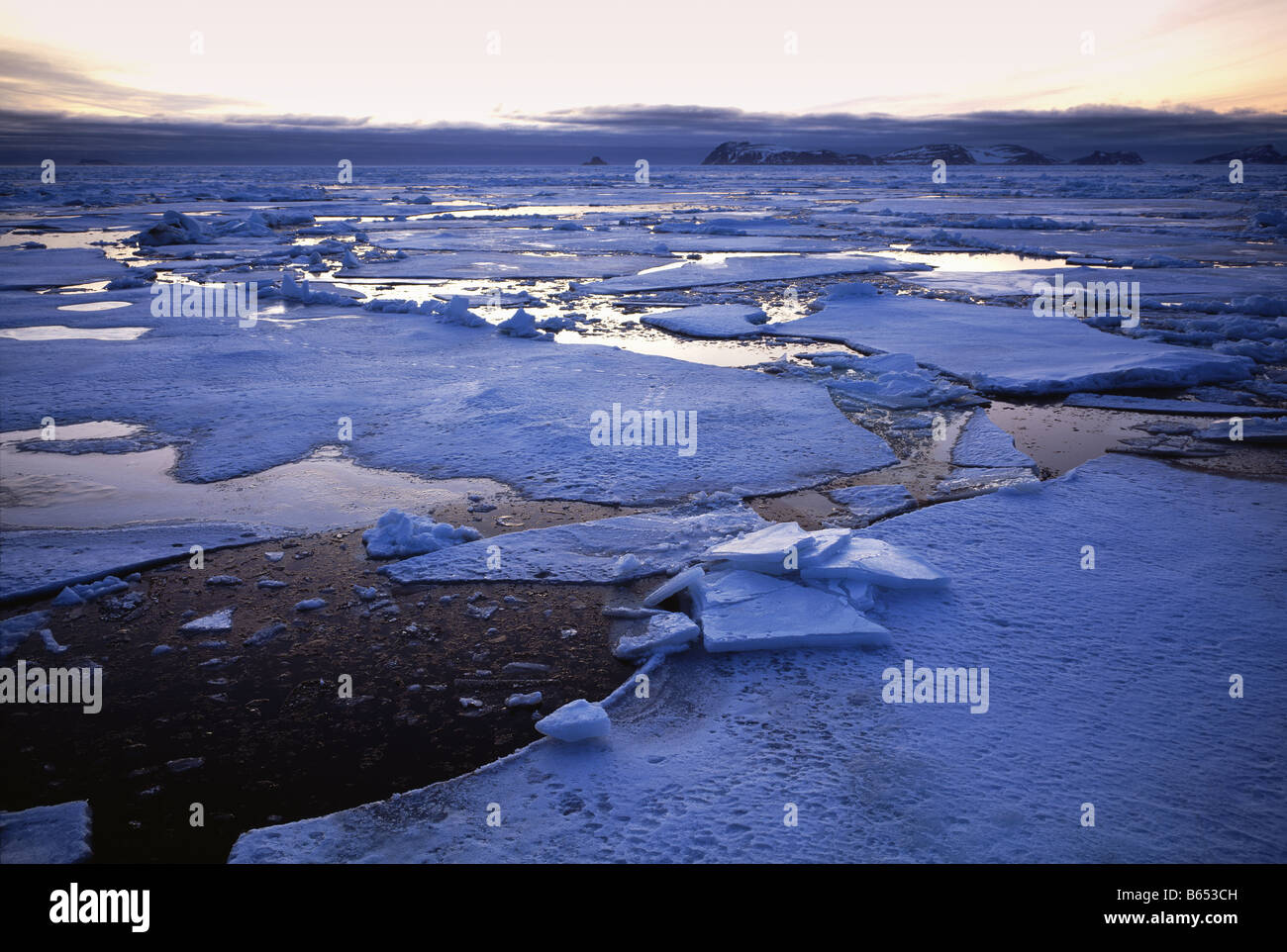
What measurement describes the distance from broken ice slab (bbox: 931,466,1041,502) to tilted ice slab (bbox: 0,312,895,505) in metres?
0.51

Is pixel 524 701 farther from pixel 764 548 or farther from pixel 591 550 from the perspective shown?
pixel 764 548

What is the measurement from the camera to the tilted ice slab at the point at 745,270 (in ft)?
44.5

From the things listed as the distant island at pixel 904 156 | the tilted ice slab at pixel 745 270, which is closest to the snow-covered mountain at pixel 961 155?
the distant island at pixel 904 156

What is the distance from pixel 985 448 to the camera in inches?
225

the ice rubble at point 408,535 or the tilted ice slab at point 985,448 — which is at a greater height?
the tilted ice slab at point 985,448

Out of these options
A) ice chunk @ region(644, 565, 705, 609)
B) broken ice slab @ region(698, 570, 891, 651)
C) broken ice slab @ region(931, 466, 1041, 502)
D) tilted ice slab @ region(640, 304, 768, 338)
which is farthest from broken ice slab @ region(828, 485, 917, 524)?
tilted ice slab @ region(640, 304, 768, 338)

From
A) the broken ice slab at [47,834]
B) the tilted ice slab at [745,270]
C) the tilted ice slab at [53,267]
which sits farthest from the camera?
the tilted ice slab at [53,267]

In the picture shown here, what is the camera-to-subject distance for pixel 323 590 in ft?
12.5

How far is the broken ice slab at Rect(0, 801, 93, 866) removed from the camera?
231 centimetres

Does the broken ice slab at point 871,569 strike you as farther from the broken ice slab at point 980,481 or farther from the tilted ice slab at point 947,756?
the broken ice slab at point 980,481

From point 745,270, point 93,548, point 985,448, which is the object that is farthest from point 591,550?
point 745,270

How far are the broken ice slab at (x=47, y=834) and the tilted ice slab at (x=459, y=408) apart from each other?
9.58ft

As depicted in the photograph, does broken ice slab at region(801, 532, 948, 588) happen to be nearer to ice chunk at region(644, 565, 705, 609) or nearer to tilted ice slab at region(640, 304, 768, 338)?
ice chunk at region(644, 565, 705, 609)

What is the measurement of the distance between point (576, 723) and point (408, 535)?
5.98 ft
